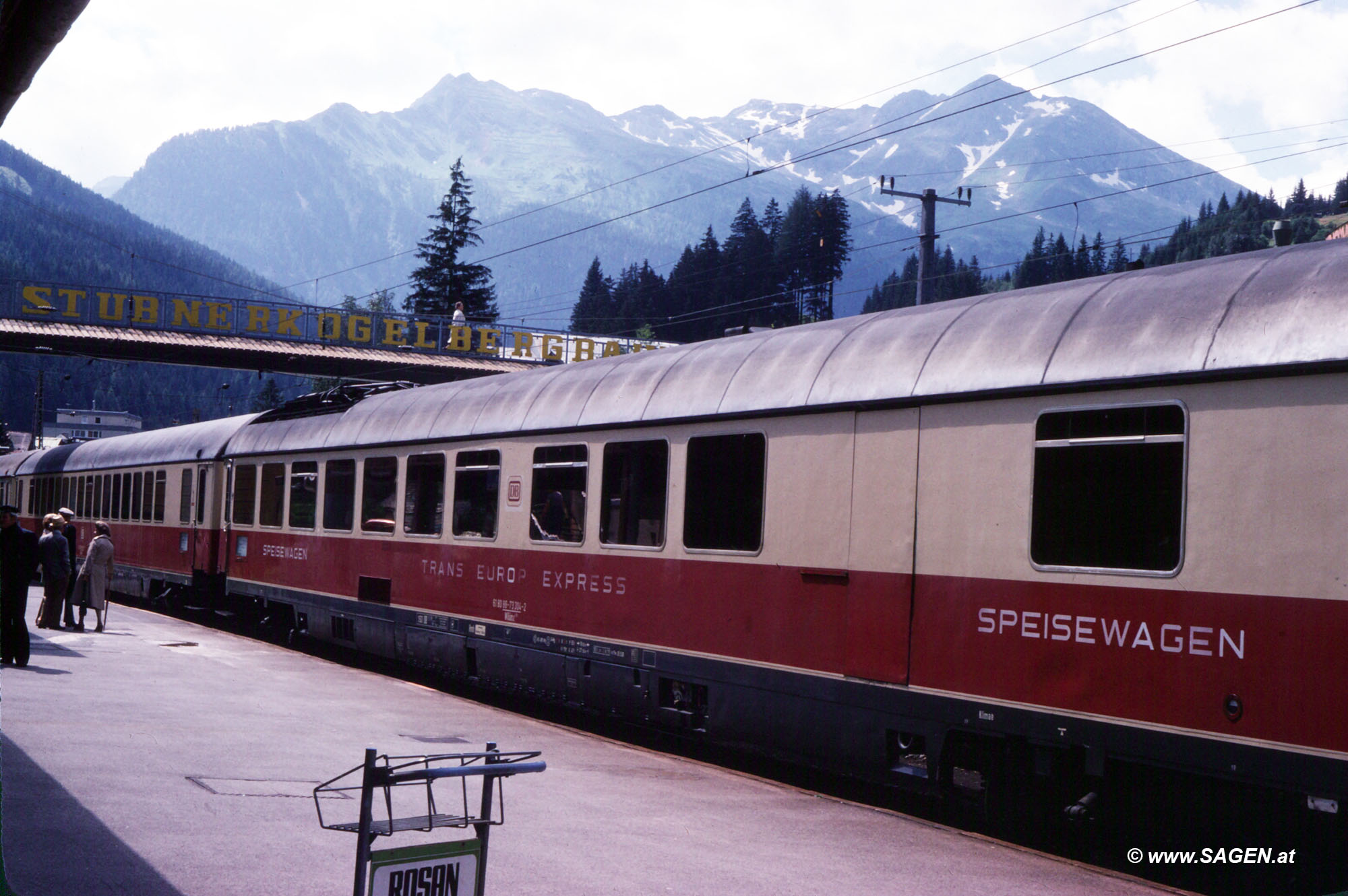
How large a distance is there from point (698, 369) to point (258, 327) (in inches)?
1597

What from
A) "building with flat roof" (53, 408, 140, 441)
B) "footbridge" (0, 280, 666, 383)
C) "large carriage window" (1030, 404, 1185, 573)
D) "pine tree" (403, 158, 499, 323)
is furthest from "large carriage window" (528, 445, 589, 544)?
"building with flat roof" (53, 408, 140, 441)

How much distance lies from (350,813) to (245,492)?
584 inches

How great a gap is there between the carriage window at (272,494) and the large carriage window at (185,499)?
3.98 m

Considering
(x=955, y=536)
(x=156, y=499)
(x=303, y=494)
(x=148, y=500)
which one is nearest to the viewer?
(x=955, y=536)

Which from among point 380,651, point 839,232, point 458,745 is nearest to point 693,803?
point 458,745

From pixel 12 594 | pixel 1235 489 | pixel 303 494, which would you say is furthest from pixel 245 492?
pixel 1235 489

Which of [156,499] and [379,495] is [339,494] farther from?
[156,499]

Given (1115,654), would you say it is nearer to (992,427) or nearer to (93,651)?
(992,427)

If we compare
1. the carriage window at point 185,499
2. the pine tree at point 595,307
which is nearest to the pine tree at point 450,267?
the pine tree at point 595,307

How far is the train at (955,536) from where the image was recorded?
23.4 feet

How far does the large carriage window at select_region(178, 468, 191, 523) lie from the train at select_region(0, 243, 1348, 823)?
11.0 meters

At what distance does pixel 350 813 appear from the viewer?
8.24m

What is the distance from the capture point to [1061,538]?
8250 millimetres

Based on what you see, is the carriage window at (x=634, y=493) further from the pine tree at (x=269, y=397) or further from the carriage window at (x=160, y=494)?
the pine tree at (x=269, y=397)
